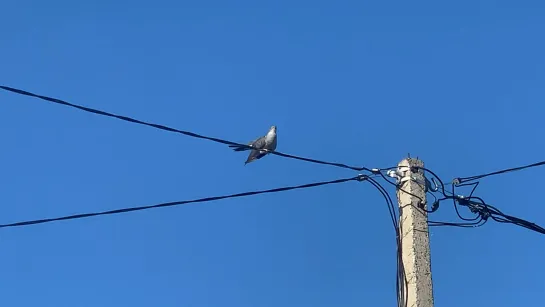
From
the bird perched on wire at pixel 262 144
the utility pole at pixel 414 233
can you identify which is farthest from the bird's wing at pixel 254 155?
the utility pole at pixel 414 233

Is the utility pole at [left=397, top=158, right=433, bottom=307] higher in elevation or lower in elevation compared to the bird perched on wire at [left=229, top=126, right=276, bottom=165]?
lower

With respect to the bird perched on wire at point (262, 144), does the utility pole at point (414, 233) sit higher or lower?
lower

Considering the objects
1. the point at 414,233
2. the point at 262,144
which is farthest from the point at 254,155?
the point at 414,233

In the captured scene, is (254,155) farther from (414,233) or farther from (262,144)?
(414,233)

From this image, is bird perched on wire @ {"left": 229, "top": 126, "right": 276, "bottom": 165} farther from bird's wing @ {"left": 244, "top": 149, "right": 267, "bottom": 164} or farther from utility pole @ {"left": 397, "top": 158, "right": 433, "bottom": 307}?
utility pole @ {"left": 397, "top": 158, "right": 433, "bottom": 307}

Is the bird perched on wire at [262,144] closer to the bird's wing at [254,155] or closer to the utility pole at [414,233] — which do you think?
the bird's wing at [254,155]

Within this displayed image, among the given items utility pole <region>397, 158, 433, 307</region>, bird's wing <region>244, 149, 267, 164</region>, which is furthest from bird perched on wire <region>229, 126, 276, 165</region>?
utility pole <region>397, 158, 433, 307</region>

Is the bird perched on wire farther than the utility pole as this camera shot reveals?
Yes

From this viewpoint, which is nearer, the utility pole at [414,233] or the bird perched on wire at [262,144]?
the utility pole at [414,233]

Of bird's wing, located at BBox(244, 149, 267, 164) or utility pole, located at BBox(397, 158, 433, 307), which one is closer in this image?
utility pole, located at BBox(397, 158, 433, 307)

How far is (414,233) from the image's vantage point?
7.61 metres

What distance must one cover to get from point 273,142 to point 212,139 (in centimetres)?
400

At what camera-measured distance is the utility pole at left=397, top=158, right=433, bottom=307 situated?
7.37 m

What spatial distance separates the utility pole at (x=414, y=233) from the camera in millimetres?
7371
